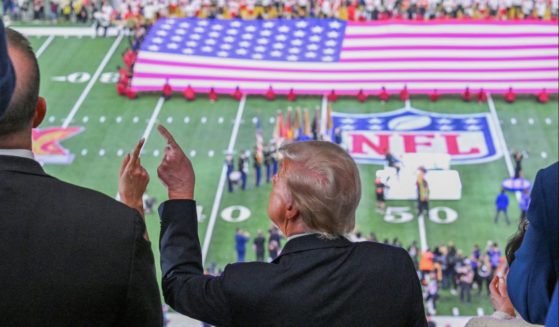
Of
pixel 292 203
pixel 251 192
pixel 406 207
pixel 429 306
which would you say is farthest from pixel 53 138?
pixel 292 203

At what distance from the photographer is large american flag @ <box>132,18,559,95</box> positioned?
31.0 m

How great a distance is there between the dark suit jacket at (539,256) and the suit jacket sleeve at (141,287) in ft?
3.47

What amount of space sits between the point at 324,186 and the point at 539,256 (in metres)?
0.90

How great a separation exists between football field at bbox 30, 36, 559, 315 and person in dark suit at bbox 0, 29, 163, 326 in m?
17.7

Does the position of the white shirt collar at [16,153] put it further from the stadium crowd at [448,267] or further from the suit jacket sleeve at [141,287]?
the stadium crowd at [448,267]

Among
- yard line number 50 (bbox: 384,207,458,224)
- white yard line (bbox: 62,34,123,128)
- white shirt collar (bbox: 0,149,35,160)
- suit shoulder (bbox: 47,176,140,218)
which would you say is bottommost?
white yard line (bbox: 62,34,123,128)

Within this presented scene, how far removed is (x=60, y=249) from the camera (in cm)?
306

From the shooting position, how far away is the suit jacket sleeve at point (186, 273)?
3.51m

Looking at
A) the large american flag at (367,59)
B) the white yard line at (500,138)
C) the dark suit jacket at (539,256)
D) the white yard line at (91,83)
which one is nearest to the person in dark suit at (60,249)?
the dark suit jacket at (539,256)

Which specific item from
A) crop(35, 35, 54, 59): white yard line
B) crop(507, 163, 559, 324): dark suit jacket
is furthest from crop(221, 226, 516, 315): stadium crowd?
crop(507, 163, 559, 324): dark suit jacket

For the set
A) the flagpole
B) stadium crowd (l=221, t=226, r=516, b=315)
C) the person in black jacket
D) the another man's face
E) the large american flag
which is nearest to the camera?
the person in black jacket

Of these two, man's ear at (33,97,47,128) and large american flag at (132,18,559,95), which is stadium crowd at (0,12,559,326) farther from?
large american flag at (132,18,559,95)

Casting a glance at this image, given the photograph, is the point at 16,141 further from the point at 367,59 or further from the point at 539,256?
the point at 367,59

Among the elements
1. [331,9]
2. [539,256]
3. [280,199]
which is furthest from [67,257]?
[331,9]
